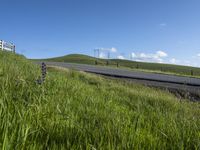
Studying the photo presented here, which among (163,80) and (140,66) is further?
(140,66)

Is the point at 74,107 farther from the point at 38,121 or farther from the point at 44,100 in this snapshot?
the point at 38,121

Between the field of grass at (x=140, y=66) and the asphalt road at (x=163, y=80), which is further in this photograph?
the field of grass at (x=140, y=66)

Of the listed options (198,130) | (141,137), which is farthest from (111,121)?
(198,130)

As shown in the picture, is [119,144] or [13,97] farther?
[13,97]

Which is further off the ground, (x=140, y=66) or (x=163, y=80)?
(x=140, y=66)

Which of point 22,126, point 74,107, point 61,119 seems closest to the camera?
point 22,126

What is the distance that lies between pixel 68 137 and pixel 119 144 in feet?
1.61

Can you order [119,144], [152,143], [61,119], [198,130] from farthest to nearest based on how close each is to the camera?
1. [198,130]
2. [61,119]
3. [152,143]
4. [119,144]

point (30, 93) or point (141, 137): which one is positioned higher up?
point (30, 93)

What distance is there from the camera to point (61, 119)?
3229 millimetres

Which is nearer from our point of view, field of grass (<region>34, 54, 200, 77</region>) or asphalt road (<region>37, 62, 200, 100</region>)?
asphalt road (<region>37, 62, 200, 100</region>)

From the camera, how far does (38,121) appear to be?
3105mm

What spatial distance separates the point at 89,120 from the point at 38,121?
71cm

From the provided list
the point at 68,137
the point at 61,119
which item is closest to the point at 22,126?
the point at 68,137
